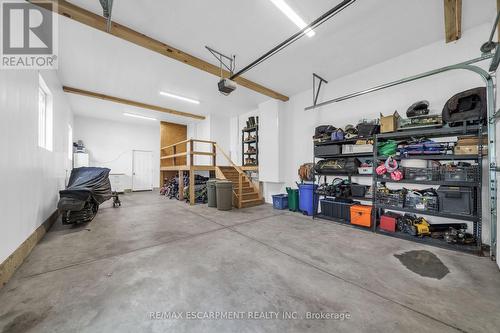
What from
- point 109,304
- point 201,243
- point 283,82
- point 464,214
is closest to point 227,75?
point 283,82

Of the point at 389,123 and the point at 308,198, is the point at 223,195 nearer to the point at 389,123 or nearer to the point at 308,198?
the point at 308,198

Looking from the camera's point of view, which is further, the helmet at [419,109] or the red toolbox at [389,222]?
the red toolbox at [389,222]

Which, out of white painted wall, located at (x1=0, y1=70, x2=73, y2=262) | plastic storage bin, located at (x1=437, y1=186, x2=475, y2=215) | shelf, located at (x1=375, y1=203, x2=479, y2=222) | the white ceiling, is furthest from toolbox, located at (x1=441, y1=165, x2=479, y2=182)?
white painted wall, located at (x1=0, y1=70, x2=73, y2=262)

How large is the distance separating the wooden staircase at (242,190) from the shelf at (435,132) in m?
3.95

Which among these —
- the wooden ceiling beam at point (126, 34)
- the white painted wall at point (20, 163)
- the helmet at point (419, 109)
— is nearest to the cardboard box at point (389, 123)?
the helmet at point (419, 109)

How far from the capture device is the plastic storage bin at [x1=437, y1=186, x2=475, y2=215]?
2.84 meters

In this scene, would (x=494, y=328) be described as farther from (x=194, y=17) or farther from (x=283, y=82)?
(x=283, y=82)

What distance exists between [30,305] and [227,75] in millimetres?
4861

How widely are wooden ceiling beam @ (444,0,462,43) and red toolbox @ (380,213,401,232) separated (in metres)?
3.20

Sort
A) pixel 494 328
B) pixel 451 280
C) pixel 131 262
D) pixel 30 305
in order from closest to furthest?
pixel 494 328, pixel 30 305, pixel 451 280, pixel 131 262

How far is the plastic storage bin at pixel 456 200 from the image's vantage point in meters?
2.84

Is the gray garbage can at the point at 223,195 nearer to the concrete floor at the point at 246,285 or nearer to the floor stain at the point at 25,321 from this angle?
the concrete floor at the point at 246,285

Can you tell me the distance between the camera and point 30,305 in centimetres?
170

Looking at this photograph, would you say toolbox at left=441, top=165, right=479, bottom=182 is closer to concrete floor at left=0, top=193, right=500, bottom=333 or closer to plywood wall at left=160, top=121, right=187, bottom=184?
A: concrete floor at left=0, top=193, right=500, bottom=333
